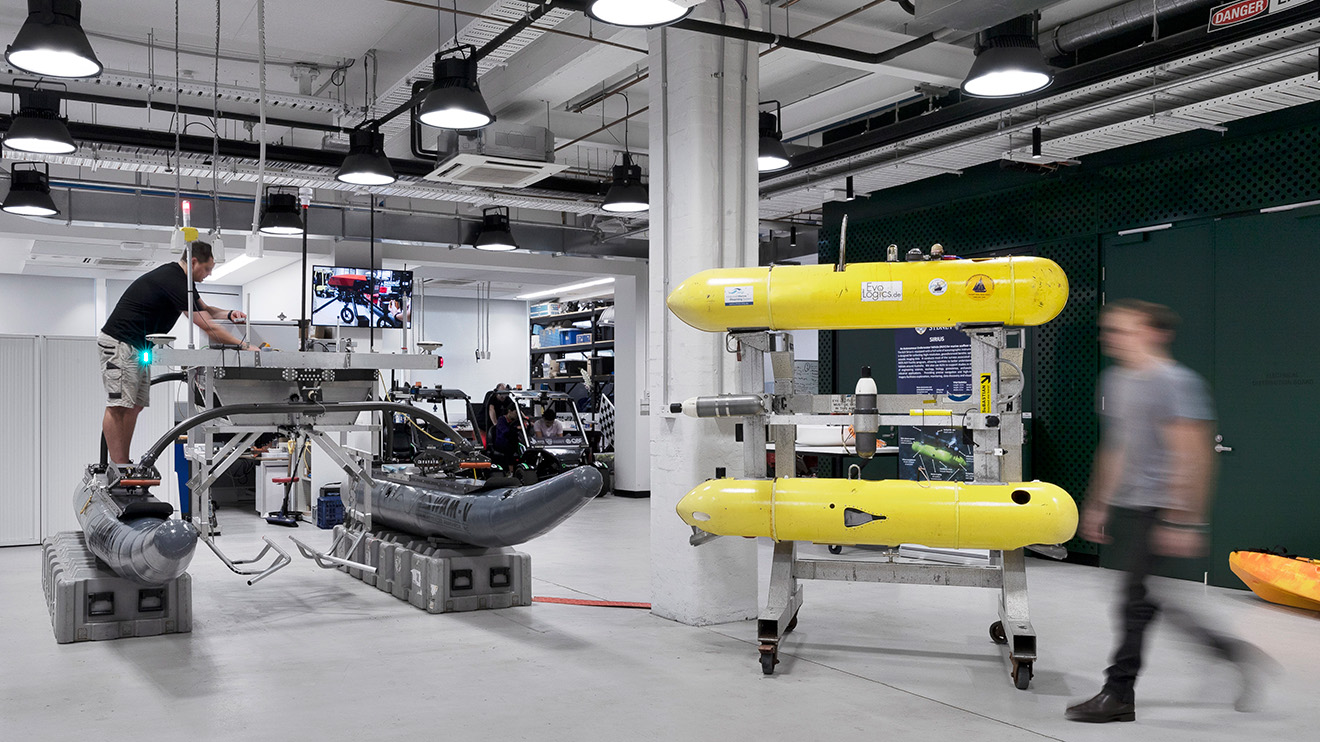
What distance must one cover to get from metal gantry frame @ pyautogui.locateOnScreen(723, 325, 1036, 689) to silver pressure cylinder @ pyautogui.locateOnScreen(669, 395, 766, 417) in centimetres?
8

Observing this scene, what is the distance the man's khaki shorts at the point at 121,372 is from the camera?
6570 millimetres

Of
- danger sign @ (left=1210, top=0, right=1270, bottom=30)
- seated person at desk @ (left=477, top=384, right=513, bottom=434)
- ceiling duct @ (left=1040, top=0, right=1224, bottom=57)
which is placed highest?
ceiling duct @ (left=1040, top=0, right=1224, bottom=57)

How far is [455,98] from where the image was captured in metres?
5.91

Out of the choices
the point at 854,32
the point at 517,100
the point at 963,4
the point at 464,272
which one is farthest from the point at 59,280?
the point at 963,4

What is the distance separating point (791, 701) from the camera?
421 centimetres

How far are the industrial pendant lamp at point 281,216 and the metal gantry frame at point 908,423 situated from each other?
5.86 meters

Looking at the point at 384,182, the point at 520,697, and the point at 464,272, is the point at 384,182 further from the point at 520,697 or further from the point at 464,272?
the point at 464,272

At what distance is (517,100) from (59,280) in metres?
11.8

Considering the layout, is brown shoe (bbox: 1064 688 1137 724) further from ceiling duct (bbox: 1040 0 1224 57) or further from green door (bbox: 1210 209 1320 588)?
ceiling duct (bbox: 1040 0 1224 57)

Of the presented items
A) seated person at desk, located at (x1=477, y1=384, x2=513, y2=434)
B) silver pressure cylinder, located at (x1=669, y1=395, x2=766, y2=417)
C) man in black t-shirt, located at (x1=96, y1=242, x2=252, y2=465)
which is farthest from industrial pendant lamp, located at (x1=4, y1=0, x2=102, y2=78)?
seated person at desk, located at (x1=477, y1=384, x2=513, y2=434)

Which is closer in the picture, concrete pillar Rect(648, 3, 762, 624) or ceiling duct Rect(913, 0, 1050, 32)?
ceiling duct Rect(913, 0, 1050, 32)

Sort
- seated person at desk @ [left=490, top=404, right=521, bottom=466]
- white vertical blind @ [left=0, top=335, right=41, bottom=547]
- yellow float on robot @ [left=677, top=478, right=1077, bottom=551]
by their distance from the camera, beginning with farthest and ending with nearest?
seated person at desk @ [left=490, top=404, right=521, bottom=466] → white vertical blind @ [left=0, top=335, right=41, bottom=547] → yellow float on robot @ [left=677, top=478, right=1077, bottom=551]

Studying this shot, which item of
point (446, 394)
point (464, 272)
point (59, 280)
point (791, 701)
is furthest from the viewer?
point (59, 280)

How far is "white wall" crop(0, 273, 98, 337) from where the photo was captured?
53.0 ft
